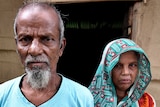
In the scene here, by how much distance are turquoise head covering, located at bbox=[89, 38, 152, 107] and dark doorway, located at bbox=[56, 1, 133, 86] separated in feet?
7.08

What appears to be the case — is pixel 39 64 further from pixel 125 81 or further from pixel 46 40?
pixel 125 81

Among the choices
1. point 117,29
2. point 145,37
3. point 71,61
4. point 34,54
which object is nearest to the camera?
point 34,54

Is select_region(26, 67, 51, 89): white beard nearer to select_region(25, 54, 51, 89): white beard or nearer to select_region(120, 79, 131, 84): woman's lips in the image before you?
select_region(25, 54, 51, 89): white beard

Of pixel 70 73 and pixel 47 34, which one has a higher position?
pixel 47 34

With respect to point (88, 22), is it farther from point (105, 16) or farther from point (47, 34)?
point (47, 34)

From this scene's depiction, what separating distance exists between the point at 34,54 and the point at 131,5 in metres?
2.13

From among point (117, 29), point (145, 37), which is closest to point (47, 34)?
point (145, 37)

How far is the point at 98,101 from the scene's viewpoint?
2062 mm

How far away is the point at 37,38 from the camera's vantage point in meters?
→ 1.39

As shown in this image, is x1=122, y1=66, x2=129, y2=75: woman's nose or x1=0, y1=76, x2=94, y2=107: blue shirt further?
x1=122, y1=66, x2=129, y2=75: woman's nose

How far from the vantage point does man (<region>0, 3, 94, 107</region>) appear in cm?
139

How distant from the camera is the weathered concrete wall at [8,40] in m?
4.29

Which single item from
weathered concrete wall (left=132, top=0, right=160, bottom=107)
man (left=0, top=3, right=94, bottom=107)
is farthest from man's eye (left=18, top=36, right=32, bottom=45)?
weathered concrete wall (left=132, top=0, right=160, bottom=107)

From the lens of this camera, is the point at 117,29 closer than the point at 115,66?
No
